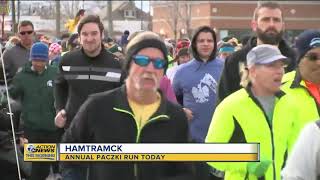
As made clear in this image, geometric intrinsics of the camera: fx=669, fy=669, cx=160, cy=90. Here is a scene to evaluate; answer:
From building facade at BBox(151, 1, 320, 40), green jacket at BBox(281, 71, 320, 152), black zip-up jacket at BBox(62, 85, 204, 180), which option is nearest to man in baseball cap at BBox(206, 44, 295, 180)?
green jacket at BBox(281, 71, 320, 152)

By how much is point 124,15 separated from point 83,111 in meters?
109

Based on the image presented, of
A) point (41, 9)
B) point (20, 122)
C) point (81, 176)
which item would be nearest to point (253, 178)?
point (81, 176)

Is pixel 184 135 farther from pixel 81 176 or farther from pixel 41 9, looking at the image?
pixel 41 9

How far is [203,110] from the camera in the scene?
7254 millimetres

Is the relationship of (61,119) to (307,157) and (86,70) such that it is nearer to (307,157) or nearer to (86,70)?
(86,70)

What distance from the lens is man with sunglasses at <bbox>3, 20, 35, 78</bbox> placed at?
405 inches

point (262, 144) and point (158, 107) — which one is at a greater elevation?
point (158, 107)

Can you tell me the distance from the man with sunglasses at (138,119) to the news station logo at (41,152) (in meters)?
0.65

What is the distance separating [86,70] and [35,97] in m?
2.32

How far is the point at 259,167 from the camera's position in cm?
436

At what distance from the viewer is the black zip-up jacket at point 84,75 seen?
6523 mm

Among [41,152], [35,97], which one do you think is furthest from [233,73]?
[35,97]

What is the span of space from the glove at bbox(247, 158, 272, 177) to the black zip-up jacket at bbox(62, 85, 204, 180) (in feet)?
1.75

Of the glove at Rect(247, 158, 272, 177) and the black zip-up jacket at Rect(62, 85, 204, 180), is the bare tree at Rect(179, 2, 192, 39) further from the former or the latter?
the black zip-up jacket at Rect(62, 85, 204, 180)
